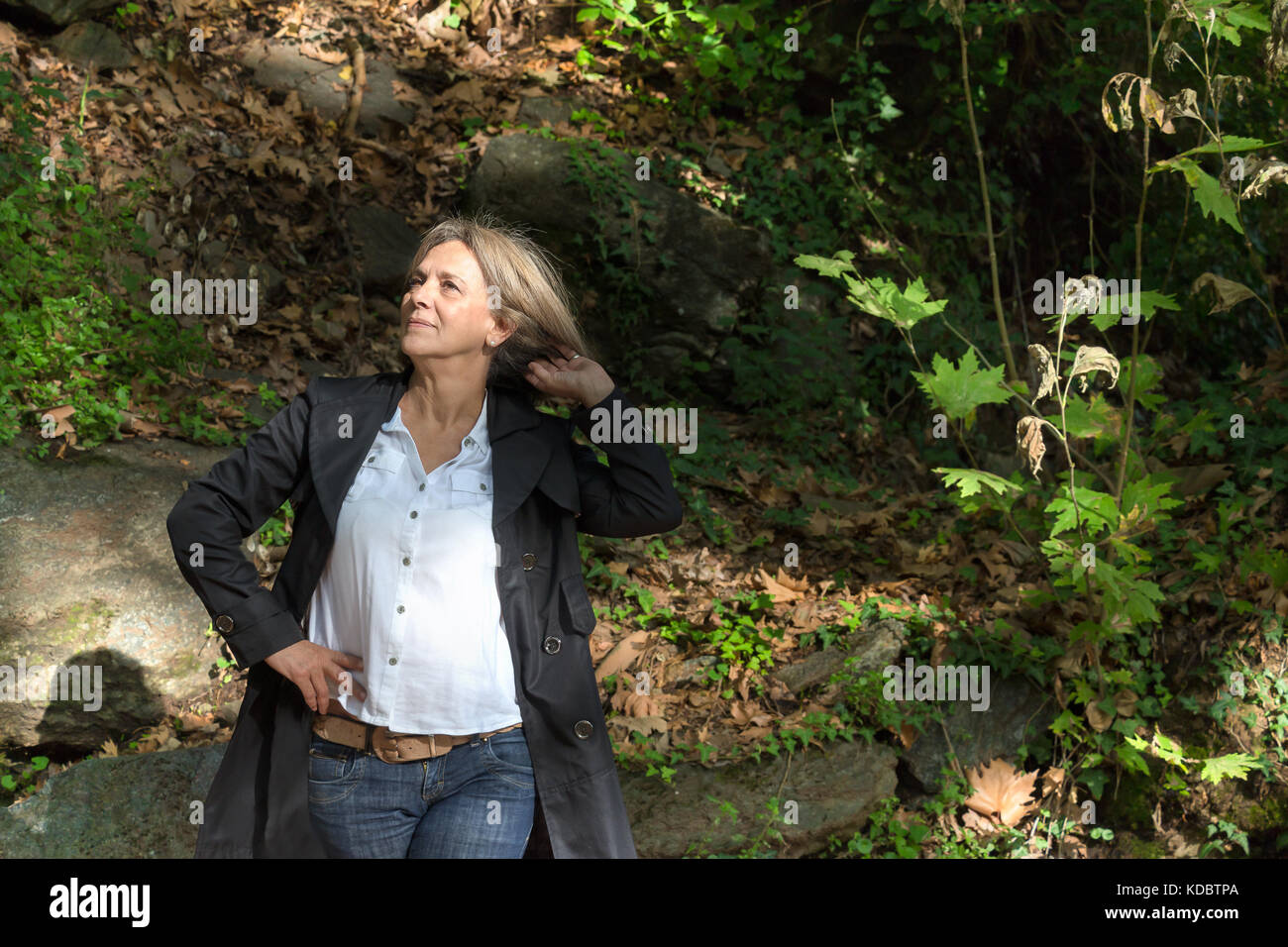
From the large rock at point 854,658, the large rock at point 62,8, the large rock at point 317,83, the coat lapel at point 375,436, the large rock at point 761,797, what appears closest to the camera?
Result: the coat lapel at point 375,436

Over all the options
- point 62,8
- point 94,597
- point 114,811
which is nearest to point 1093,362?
point 114,811

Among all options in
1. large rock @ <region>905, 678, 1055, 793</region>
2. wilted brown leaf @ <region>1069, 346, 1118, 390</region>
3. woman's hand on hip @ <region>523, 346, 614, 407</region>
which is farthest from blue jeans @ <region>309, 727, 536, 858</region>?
large rock @ <region>905, 678, 1055, 793</region>

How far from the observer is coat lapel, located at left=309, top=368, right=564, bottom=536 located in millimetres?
2561

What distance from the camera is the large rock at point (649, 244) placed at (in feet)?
22.9

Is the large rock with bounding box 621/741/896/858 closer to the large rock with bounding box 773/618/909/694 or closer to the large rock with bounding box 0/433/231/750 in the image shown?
the large rock with bounding box 773/618/909/694

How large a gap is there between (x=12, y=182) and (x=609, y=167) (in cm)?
368

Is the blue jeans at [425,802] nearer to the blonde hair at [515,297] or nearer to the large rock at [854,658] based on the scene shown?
the blonde hair at [515,297]

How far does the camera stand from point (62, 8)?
22.3ft

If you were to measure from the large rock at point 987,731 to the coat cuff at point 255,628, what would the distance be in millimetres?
3009

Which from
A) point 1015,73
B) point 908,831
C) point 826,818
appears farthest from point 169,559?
point 1015,73

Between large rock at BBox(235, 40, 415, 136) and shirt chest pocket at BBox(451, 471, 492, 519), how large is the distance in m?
5.86

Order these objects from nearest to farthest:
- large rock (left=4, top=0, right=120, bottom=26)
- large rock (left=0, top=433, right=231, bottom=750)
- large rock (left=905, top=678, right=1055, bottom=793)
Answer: large rock (left=0, top=433, right=231, bottom=750) → large rock (left=905, top=678, right=1055, bottom=793) → large rock (left=4, top=0, right=120, bottom=26)

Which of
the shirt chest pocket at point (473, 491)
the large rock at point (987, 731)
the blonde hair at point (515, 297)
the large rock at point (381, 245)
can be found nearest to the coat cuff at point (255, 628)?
the shirt chest pocket at point (473, 491)

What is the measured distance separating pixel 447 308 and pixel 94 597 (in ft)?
8.90
